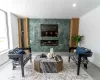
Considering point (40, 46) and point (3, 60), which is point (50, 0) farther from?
point (40, 46)

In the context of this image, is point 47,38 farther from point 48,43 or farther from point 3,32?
point 3,32

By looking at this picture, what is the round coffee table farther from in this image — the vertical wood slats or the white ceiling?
the vertical wood slats

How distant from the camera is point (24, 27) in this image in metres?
5.55

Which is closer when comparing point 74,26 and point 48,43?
point 74,26

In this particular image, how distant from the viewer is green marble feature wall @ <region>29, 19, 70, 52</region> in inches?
219

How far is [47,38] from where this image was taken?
18.6ft

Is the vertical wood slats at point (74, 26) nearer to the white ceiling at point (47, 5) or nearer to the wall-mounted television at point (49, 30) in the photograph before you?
the wall-mounted television at point (49, 30)

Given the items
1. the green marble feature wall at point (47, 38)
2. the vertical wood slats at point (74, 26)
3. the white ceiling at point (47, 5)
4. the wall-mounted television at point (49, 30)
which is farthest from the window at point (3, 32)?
the vertical wood slats at point (74, 26)

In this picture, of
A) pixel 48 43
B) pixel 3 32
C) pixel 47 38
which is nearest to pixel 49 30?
pixel 47 38

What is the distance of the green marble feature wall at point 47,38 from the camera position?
5.56 metres

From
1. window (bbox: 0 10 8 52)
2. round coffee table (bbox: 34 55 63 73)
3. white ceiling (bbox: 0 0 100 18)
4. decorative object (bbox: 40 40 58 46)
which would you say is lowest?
round coffee table (bbox: 34 55 63 73)

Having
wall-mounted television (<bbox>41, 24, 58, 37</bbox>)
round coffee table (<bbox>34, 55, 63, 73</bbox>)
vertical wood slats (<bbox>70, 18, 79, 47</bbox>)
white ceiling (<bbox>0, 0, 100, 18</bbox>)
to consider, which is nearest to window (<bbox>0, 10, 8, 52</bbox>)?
white ceiling (<bbox>0, 0, 100, 18</bbox>)

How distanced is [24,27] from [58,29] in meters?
2.46

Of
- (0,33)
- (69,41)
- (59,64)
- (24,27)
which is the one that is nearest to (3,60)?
(0,33)
